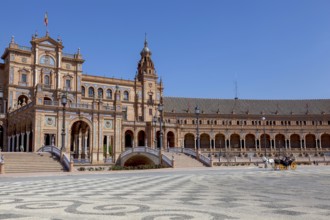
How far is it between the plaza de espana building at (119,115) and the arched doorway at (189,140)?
0.91 feet

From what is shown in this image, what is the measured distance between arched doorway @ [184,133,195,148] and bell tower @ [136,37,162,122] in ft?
44.3

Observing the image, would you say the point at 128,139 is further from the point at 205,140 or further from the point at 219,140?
the point at 219,140

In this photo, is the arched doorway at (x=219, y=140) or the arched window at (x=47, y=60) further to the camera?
the arched doorway at (x=219, y=140)

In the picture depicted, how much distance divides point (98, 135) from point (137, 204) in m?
46.0

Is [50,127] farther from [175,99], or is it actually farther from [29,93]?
[175,99]

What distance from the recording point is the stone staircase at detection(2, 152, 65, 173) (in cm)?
3750

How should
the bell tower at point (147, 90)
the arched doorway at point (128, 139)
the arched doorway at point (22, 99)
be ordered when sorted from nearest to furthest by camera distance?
the arched doorway at point (22, 99), the arched doorway at point (128, 139), the bell tower at point (147, 90)

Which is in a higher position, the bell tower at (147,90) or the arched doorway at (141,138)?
the bell tower at (147,90)

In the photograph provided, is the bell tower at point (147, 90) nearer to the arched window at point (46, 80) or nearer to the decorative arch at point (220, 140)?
the decorative arch at point (220, 140)

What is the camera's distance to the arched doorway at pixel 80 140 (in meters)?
56.0

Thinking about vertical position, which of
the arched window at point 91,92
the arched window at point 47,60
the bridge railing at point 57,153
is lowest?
the bridge railing at point 57,153

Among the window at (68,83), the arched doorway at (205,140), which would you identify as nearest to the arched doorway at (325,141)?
the arched doorway at (205,140)

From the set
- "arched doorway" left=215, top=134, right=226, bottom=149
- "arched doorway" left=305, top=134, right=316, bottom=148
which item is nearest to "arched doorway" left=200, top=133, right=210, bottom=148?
"arched doorway" left=215, top=134, right=226, bottom=149

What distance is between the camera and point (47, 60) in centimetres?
7038
